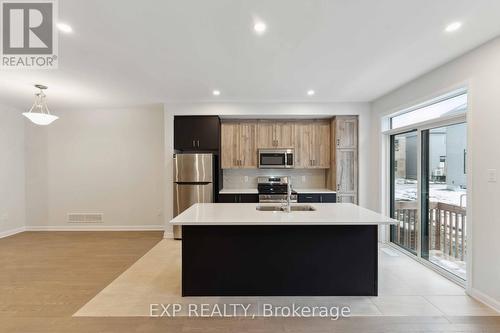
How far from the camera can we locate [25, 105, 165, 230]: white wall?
5.57 metres

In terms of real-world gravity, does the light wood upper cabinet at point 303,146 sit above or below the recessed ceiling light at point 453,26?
below

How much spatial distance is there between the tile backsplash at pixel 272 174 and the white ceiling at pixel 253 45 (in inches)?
73.7

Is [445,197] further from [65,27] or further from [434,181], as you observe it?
[65,27]

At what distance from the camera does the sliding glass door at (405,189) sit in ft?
12.7

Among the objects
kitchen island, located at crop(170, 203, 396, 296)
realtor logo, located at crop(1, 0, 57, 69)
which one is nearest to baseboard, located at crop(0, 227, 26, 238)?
realtor logo, located at crop(1, 0, 57, 69)

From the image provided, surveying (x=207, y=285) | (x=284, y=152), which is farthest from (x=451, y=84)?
(x=207, y=285)

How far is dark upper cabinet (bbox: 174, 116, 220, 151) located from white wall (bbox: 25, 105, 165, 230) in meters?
0.85

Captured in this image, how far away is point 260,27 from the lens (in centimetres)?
229

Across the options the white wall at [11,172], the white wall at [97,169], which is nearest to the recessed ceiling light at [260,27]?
the white wall at [97,169]

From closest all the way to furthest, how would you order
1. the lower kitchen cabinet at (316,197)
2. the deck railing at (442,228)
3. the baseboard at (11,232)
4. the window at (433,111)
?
1. the window at (433,111)
2. the deck railing at (442,228)
3. the lower kitchen cabinet at (316,197)
4. the baseboard at (11,232)

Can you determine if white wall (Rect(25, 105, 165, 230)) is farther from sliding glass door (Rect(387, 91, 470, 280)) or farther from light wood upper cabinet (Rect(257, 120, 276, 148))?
sliding glass door (Rect(387, 91, 470, 280))

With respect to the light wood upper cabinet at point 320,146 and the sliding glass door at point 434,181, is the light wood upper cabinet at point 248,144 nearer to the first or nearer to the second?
the light wood upper cabinet at point 320,146

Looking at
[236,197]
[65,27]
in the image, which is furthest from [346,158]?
[65,27]

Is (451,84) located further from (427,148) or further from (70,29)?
(70,29)
